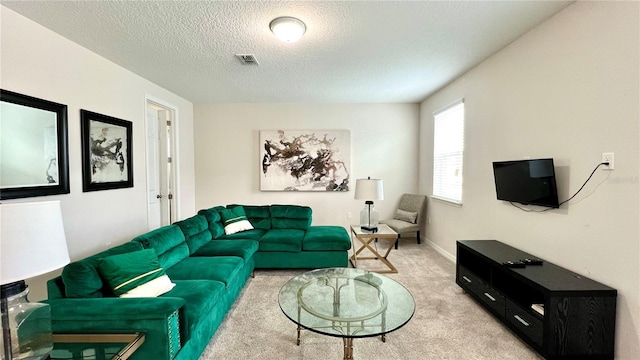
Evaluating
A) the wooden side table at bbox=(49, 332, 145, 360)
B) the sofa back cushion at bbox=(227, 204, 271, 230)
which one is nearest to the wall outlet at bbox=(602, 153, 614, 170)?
the wooden side table at bbox=(49, 332, 145, 360)

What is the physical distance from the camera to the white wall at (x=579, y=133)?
1.64 m

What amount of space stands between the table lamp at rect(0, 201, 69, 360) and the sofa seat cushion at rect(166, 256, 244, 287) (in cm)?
109

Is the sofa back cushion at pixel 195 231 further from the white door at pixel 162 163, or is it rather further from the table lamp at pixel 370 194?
the table lamp at pixel 370 194

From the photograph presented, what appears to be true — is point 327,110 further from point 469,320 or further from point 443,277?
point 469,320

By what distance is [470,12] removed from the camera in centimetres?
208

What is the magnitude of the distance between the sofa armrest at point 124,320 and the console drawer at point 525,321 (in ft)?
7.71

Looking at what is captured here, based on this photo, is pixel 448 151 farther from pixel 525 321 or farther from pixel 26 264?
pixel 26 264

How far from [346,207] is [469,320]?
292 cm

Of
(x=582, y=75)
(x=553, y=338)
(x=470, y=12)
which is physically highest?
(x=470, y=12)

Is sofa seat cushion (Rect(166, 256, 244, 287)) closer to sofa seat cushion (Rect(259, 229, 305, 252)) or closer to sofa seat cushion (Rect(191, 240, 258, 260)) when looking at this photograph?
sofa seat cushion (Rect(191, 240, 258, 260))

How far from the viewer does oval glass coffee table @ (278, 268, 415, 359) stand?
1593 mm

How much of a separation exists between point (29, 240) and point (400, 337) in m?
2.27

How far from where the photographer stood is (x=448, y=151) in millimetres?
3969

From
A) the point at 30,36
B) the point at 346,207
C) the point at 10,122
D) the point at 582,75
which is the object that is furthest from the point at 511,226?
the point at 30,36
